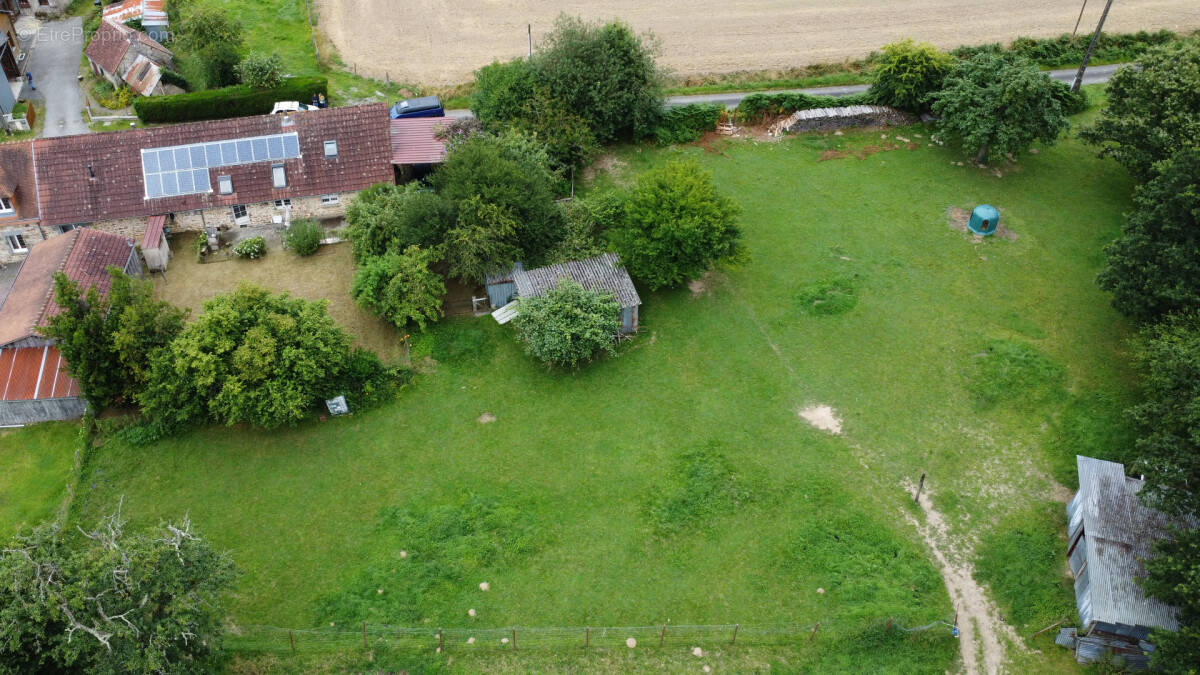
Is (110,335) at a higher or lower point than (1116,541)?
higher

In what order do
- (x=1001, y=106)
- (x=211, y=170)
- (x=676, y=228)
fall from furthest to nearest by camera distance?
(x=1001, y=106) → (x=211, y=170) → (x=676, y=228)

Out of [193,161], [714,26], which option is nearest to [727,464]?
[193,161]

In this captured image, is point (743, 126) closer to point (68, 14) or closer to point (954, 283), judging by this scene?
point (954, 283)

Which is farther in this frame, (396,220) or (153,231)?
(153,231)

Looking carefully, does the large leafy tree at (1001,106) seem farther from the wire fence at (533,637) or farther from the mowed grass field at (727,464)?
the wire fence at (533,637)

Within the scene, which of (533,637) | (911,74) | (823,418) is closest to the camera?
(533,637)

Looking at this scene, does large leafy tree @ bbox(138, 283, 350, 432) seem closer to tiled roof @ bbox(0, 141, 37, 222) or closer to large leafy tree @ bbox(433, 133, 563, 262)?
large leafy tree @ bbox(433, 133, 563, 262)

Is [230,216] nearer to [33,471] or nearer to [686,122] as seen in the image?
[33,471]

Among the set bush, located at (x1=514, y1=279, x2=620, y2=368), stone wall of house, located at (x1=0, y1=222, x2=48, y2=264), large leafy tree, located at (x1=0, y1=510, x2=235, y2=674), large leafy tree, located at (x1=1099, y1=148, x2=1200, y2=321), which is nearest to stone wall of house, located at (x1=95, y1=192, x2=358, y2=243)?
stone wall of house, located at (x1=0, y1=222, x2=48, y2=264)
